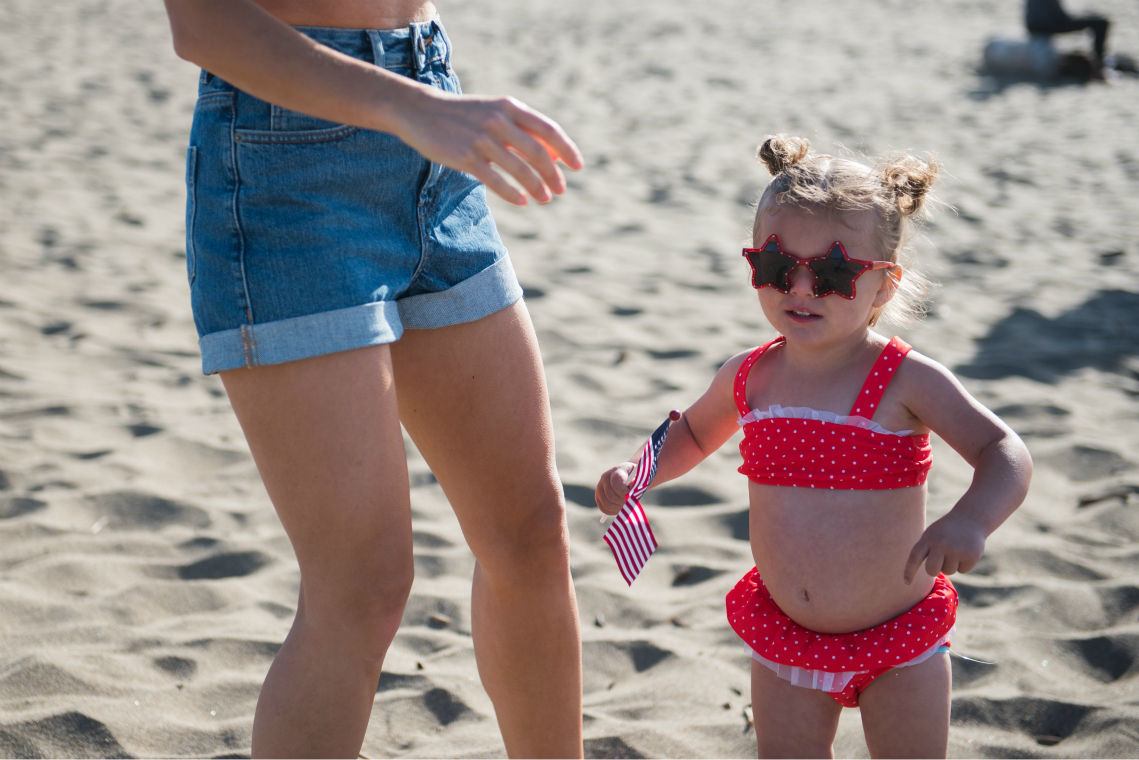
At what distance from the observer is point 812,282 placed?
187 centimetres

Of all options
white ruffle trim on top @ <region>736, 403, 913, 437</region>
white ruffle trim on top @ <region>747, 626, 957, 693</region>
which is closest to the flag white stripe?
white ruffle trim on top @ <region>736, 403, 913, 437</region>

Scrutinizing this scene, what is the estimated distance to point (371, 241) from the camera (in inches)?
64.0

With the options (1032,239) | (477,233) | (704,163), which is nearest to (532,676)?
(477,233)

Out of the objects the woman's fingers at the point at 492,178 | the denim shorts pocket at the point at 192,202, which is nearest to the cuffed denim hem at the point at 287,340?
the denim shorts pocket at the point at 192,202

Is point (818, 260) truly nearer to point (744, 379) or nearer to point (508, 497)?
point (744, 379)

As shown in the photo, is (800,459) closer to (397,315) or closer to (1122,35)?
(397,315)

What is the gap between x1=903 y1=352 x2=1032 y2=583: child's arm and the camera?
1.62 m

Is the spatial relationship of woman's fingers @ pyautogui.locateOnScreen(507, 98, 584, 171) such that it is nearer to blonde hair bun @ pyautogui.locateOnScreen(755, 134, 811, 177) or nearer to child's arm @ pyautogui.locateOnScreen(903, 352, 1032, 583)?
blonde hair bun @ pyautogui.locateOnScreen(755, 134, 811, 177)

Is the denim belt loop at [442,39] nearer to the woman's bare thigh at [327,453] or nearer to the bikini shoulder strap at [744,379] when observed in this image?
the woman's bare thigh at [327,453]

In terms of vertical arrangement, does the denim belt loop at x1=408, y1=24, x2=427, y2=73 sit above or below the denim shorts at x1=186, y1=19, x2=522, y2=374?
above

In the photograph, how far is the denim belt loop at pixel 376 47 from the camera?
166 centimetres

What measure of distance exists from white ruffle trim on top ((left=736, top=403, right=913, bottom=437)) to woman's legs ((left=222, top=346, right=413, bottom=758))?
0.78 m

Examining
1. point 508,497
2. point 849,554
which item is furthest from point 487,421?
point 849,554

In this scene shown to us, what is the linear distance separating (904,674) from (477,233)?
45.1 inches
